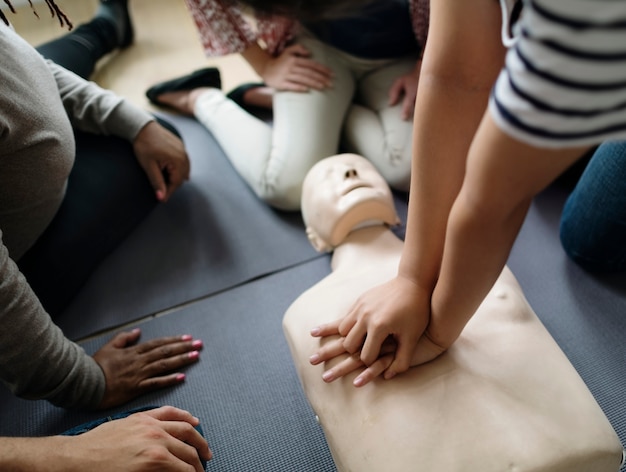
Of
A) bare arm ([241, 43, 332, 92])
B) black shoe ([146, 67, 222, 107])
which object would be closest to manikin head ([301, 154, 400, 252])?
bare arm ([241, 43, 332, 92])

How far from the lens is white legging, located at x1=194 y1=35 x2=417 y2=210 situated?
111 centimetres

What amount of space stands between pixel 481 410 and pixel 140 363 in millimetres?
577

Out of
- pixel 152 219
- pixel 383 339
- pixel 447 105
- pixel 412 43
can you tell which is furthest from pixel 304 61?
pixel 383 339

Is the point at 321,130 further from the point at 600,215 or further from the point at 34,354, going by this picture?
the point at 34,354

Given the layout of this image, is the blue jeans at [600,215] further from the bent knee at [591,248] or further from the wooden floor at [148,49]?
the wooden floor at [148,49]

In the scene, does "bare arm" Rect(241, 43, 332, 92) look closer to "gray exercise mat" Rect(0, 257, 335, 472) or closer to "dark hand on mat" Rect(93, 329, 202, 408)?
"gray exercise mat" Rect(0, 257, 335, 472)

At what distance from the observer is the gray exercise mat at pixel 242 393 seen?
75cm

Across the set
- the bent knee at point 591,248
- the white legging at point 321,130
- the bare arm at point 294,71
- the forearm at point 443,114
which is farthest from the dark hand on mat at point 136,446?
the bare arm at point 294,71

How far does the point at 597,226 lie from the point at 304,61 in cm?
79

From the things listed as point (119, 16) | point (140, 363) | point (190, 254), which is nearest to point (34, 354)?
point (140, 363)

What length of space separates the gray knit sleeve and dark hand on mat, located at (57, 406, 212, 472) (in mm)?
Answer: 151

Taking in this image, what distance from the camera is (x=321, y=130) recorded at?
116 centimetres

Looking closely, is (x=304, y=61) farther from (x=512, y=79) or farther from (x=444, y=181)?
(x=512, y=79)

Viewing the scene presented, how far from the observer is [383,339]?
0.60m
